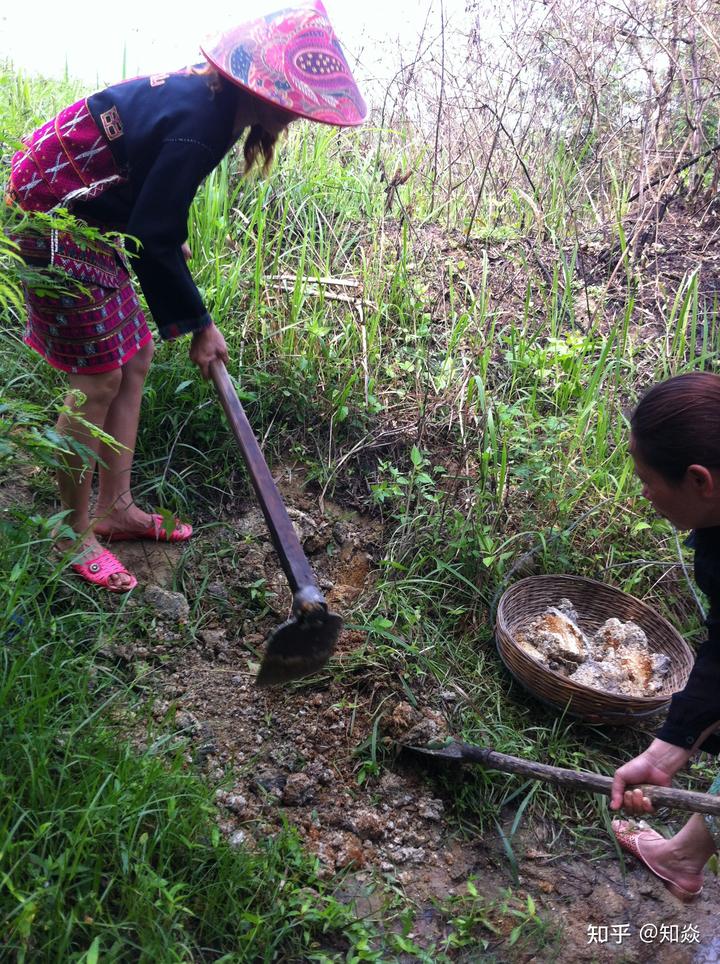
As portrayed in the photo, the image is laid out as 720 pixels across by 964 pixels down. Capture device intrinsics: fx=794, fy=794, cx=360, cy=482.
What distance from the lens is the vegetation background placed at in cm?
178

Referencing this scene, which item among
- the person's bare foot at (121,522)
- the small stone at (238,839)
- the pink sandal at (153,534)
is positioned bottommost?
the small stone at (238,839)

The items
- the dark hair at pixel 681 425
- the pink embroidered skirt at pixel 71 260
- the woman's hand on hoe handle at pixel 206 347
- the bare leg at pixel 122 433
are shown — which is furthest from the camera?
the bare leg at pixel 122 433

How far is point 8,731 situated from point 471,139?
12.4ft

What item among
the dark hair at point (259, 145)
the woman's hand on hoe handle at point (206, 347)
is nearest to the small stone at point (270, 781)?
the woman's hand on hoe handle at point (206, 347)

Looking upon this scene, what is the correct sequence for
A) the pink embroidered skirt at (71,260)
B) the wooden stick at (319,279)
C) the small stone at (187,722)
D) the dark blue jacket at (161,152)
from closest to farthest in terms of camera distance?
the dark blue jacket at (161,152) → the pink embroidered skirt at (71,260) → the small stone at (187,722) → the wooden stick at (319,279)

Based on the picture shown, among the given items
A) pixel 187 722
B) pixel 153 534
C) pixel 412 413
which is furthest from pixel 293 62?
pixel 187 722

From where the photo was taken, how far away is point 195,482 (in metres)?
3.00

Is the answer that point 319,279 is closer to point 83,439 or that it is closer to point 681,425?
point 83,439

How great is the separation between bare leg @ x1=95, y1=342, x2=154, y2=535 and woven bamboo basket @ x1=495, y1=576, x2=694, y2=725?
133 cm

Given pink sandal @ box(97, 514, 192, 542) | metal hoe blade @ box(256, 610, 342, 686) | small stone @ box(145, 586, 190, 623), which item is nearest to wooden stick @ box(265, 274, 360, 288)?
pink sandal @ box(97, 514, 192, 542)

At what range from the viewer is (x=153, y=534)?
2725 millimetres

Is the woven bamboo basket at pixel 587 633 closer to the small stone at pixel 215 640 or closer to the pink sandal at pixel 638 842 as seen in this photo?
the pink sandal at pixel 638 842

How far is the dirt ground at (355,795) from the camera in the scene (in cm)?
211

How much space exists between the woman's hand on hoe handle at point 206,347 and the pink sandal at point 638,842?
72.1 inches
